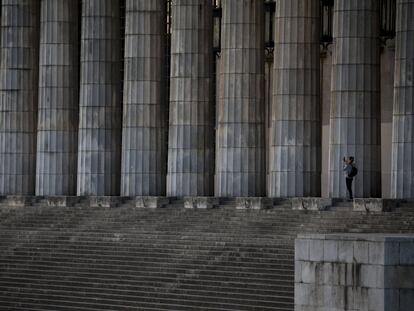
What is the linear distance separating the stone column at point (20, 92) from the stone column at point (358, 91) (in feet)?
60.6

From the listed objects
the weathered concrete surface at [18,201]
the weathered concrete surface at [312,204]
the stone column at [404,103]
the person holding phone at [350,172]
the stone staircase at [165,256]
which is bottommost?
the stone staircase at [165,256]

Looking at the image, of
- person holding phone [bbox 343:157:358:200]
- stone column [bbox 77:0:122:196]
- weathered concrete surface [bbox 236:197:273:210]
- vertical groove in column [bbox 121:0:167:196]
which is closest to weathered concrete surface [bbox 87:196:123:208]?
vertical groove in column [bbox 121:0:167:196]

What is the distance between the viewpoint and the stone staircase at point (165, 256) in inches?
2601

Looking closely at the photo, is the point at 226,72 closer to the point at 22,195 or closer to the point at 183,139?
the point at 183,139

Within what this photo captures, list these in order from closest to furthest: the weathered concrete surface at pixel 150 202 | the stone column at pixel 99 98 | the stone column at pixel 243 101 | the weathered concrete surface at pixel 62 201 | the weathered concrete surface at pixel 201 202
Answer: the weathered concrete surface at pixel 201 202
the stone column at pixel 243 101
the weathered concrete surface at pixel 150 202
the weathered concrete surface at pixel 62 201
the stone column at pixel 99 98

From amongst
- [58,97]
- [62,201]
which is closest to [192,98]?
[62,201]

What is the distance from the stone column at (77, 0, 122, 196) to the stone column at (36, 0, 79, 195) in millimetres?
1637

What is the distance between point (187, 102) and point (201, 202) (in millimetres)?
5435

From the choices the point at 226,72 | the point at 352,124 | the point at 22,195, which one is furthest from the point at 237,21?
the point at 22,195

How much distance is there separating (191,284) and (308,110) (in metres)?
13.0

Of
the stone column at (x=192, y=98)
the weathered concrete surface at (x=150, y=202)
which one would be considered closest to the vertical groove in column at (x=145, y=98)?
the stone column at (x=192, y=98)

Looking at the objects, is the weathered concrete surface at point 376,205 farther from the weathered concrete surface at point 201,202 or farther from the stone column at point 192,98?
the stone column at point 192,98

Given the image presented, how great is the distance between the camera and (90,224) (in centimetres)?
7931

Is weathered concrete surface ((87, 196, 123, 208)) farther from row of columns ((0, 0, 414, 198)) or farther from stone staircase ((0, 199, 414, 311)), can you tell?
row of columns ((0, 0, 414, 198))
